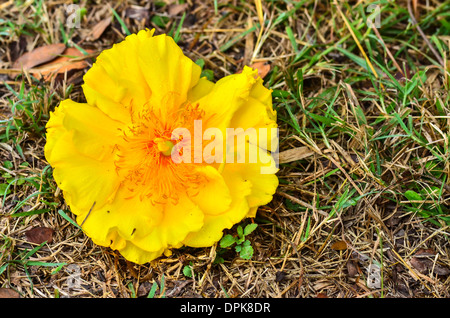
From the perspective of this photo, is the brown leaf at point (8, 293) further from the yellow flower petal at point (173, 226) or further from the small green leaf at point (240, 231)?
the small green leaf at point (240, 231)

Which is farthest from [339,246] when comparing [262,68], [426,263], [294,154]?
[262,68]

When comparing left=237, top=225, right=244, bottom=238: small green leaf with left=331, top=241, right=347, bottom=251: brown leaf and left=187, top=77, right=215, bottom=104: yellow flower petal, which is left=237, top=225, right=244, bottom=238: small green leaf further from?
left=187, top=77, right=215, bottom=104: yellow flower petal

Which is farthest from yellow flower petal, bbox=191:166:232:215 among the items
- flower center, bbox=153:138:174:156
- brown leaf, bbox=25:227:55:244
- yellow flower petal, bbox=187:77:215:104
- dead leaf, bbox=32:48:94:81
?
dead leaf, bbox=32:48:94:81

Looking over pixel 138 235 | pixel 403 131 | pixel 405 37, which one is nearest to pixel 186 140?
pixel 138 235

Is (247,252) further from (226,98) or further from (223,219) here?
(226,98)
